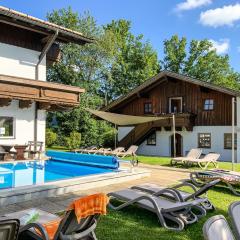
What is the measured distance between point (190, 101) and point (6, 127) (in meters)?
14.4

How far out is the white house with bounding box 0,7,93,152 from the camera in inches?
588

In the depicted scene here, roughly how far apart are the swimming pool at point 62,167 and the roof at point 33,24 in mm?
6386

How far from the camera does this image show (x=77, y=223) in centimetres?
447

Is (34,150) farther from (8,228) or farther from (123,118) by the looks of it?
(8,228)

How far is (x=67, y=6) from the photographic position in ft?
117

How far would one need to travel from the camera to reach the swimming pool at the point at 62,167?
1300 centimetres

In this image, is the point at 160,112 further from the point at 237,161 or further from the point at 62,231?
the point at 62,231

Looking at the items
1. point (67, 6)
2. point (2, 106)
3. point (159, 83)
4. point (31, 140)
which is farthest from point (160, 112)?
point (67, 6)

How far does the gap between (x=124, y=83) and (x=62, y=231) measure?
130ft

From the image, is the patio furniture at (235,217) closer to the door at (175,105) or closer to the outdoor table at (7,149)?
the outdoor table at (7,149)

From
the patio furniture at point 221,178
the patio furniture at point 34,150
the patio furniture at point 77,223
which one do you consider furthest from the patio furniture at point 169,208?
the patio furniture at point 34,150

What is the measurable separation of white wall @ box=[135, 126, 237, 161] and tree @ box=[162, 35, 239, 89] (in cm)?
2214

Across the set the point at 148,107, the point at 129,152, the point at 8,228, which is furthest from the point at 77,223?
the point at 148,107

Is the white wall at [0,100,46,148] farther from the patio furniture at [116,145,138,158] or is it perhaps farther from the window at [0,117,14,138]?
the patio furniture at [116,145,138,158]
